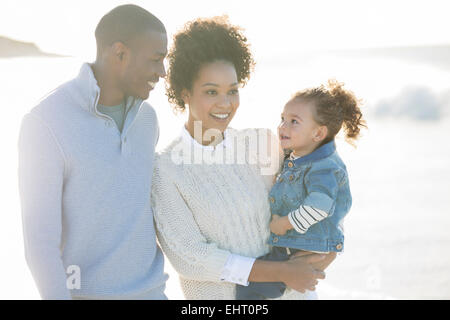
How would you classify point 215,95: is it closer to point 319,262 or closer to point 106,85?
point 106,85

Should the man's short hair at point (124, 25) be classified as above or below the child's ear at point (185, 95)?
above

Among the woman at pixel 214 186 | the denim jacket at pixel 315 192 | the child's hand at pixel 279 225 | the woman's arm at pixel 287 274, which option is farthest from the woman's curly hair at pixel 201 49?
the woman's arm at pixel 287 274

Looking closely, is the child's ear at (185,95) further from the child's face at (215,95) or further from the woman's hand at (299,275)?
the woman's hand at (299,275)

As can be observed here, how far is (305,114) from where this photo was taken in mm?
1988

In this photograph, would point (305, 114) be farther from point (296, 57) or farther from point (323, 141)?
point (296, 57)

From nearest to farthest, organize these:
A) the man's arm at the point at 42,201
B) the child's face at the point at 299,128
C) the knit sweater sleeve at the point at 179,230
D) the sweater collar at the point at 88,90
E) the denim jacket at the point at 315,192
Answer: the man's arm at the point at 42,201
the sweater collar at the point at 88,90
the knit sweater sleeve at the point at 179,230
the denim jacket at the point at 315,192
the child's face at the point at 299,128

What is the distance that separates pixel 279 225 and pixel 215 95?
56 cm

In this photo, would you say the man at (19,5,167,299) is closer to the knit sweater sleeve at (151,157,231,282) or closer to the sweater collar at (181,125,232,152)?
the knit sweater sleeve at (151,157,231,282)

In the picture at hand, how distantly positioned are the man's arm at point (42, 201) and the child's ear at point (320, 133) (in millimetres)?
1046

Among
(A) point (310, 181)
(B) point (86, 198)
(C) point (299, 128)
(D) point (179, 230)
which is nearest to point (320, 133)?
(C) point (299, 128)

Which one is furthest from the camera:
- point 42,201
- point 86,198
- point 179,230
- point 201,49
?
point 201,49

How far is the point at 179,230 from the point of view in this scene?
1.76 meters

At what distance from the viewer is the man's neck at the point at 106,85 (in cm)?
163

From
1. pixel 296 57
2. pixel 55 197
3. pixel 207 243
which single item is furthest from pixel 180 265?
pixel 296 57
